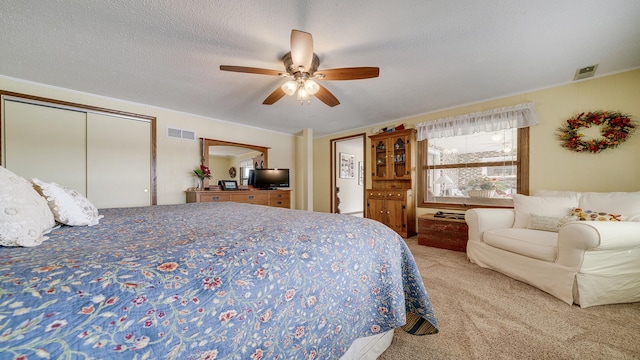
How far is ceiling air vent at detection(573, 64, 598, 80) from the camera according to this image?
7.84 ft

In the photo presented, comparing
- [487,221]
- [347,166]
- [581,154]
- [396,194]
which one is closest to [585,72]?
[581,154]

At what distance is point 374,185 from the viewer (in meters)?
4.57

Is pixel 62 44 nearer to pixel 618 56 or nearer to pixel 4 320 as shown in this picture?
pixel 4 320

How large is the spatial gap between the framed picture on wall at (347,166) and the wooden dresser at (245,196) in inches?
79.3

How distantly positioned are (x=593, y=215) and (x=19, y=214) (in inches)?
150

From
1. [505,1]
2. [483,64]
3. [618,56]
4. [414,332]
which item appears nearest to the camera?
[414,332]

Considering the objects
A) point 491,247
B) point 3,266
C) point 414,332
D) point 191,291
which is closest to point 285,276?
point 191,291

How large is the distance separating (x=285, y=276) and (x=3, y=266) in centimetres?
73

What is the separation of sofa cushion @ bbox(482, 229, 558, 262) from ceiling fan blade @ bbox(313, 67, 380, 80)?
207cm

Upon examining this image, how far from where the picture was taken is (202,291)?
2.02ft

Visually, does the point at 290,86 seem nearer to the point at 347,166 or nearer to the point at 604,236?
the point at 604,236

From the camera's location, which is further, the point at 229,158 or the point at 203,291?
the point at 229,158

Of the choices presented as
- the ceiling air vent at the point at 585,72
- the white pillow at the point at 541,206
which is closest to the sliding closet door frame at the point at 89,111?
the white pillow at the point at 541,206

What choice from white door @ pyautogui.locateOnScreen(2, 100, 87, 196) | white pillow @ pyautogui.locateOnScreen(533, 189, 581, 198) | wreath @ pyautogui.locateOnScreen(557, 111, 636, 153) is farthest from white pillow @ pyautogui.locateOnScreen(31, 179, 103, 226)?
wreath @ pyautogui.locateOnScreen(557, 111, 636, 153)
